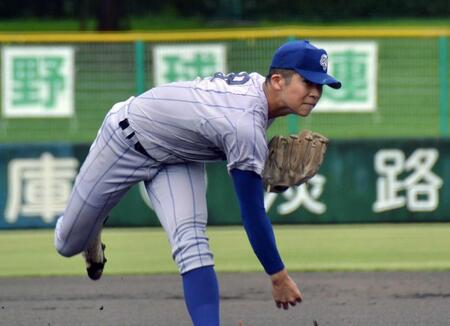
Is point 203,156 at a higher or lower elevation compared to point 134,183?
higher

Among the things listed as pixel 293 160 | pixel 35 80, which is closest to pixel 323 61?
pixel 293 160

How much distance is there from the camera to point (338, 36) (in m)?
13.8

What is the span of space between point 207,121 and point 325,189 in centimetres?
640

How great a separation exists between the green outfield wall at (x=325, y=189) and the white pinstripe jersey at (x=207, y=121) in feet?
19.4

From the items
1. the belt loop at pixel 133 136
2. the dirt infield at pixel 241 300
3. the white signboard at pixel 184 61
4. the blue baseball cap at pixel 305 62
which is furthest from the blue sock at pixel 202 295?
the white signboard at pixel 184 61

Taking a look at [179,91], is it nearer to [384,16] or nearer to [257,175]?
[257,175]

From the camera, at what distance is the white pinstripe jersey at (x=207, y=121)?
18.7ft

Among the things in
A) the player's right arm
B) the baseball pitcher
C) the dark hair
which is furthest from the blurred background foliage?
the player's right arm

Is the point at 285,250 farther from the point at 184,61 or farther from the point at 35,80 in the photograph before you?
the point at 35,80

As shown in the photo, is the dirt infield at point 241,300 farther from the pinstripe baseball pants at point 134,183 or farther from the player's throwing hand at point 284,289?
the player's throwing hand at point 284,289

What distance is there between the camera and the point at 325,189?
39.9 feet

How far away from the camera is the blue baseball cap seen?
18.9 feet

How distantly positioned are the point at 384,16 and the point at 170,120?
2546cm

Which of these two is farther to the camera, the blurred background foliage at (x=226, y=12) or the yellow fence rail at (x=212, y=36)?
the blurred background foliage at (x=226, y=12)
